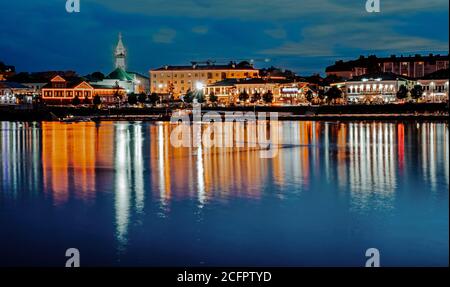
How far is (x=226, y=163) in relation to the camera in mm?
18469

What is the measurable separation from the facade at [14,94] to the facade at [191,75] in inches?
521

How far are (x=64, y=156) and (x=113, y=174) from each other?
16.7ft

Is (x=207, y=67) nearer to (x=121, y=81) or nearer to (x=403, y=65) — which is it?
(x=121, y=81)

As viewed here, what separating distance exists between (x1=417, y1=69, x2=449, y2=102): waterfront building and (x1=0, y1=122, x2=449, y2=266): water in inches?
1343

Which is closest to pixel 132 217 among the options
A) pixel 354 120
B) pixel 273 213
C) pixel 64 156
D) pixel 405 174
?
pixel 273 213

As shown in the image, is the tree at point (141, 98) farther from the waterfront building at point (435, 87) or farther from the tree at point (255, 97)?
the waterfront building at point (435, 87)

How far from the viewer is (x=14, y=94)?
66312mm

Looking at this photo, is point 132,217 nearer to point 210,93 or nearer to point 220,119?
point 220,119

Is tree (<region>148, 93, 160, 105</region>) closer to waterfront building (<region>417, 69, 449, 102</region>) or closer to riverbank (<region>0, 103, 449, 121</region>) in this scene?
riverbank (<region>0, 103, 449, 121</region>)

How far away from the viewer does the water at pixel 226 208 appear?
346 inches

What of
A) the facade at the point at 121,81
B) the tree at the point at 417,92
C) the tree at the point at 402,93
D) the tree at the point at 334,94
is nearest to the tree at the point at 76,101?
the facade at the point at 121,81

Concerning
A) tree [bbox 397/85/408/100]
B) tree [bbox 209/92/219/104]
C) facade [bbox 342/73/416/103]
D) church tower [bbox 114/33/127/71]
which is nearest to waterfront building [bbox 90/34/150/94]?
church tower [bbox 114/33/127/71]

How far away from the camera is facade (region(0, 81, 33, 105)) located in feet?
210

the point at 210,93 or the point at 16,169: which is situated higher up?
the point at 210,93
